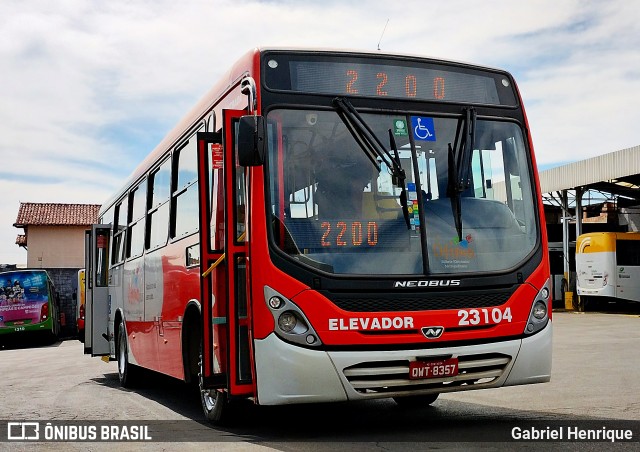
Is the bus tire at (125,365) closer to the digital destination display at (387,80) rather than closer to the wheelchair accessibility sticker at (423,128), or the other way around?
the digital destination display at (387,80)

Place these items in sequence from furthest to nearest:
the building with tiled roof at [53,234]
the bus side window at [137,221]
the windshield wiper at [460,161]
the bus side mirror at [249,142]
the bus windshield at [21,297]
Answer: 1. the building with tiled roof at [53,234]
2. the bus windshield at [21,297]
3. the bus side window at [137,221]
4. the windshield wiper at [460,161]
5. the bus side mirror at [249,142]

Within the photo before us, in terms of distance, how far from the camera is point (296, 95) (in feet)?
24.6

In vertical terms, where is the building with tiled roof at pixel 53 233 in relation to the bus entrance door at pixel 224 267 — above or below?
above

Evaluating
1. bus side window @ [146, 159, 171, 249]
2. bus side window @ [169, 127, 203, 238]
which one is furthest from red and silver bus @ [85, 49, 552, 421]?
bus side window @ [146, 159, 171, 249]

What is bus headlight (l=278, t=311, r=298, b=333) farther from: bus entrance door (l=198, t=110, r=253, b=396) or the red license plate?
the red license plate

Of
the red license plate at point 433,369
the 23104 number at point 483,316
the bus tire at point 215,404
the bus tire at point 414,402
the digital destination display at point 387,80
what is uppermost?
the digital destination display at point 387,80

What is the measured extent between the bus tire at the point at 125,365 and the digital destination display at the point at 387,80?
6801 mm

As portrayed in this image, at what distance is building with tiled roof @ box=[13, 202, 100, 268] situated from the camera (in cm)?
6525

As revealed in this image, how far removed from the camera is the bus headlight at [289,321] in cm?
696

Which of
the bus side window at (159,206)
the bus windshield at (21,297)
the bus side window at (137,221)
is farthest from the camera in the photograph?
the bus windshield at (21,297)

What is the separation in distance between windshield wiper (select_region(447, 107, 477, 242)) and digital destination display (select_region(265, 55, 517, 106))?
0.78 ft

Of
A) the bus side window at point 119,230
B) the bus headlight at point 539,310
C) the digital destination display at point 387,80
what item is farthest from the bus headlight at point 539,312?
the bus side window at point 119,230

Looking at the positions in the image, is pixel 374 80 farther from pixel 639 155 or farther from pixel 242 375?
pixel 639 155

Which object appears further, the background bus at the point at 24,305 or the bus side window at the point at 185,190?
the background bus at the point at 24,305
